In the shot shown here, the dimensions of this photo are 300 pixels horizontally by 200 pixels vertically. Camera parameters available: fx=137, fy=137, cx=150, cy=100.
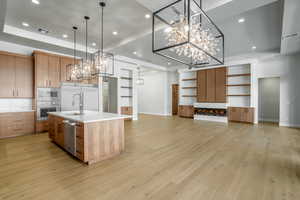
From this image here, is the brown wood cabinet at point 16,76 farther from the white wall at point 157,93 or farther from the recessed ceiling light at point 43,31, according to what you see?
the white wall at point 157,93

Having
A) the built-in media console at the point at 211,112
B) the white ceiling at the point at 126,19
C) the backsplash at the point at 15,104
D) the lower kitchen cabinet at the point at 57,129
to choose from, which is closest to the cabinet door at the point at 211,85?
the built-in media console at the point at 211,112

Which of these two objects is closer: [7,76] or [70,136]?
[70,136]

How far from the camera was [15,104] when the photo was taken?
4926 millimetres

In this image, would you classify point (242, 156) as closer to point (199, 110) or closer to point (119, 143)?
point (119, 143)

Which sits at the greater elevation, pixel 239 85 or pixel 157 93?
pixel 239 85

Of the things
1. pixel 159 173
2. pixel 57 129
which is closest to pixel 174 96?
pixel 57 129

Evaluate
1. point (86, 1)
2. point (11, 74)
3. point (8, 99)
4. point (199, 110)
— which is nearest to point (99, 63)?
point (86, 1)

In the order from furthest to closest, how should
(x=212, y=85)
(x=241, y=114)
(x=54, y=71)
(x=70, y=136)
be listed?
(x=212, y=85), (x=241, y=114), (x=54, y=71), (x=70, y=136)

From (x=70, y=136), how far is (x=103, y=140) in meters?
0.77

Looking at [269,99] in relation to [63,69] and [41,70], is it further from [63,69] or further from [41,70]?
[41,70]

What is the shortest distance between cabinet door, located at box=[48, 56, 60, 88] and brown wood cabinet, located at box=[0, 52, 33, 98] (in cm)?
61

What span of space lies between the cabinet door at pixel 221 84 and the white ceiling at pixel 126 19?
2065mm

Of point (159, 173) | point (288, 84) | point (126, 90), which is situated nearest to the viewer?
point (159, 173)

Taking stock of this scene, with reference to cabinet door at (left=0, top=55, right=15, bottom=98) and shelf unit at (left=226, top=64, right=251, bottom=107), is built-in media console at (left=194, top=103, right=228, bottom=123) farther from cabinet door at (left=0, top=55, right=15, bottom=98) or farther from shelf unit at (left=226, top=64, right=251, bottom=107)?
cabinet door at (left=0, top=55, right=15, bottom=98)
